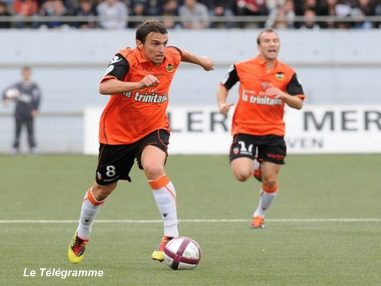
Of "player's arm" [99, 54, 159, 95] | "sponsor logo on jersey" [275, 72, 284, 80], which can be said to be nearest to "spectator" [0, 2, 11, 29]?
"sponsor logo on jersey" [275, 72, 284, 80]

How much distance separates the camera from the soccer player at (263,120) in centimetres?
1239

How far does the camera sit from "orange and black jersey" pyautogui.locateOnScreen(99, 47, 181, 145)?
30.7ft

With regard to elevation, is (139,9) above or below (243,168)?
below

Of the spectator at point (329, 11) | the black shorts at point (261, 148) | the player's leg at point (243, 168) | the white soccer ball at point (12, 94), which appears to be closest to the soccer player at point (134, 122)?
the player's leg at point (243, 168)

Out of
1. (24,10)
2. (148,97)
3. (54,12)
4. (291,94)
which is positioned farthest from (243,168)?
(24,10)

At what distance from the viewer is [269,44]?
41.1 ft

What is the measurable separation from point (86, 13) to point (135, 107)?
20.6 m

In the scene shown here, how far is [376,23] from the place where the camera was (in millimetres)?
30203

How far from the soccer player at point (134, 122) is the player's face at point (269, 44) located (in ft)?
10.1

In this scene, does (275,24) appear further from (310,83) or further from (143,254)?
(143,254)

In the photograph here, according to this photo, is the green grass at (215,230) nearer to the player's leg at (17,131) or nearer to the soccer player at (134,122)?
the soccer player at (134,122)

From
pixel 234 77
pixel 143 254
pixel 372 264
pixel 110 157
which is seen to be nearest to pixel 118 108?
pixel 110 157

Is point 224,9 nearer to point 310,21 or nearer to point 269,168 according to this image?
point 310,21

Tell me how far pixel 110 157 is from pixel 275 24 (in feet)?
67.4
